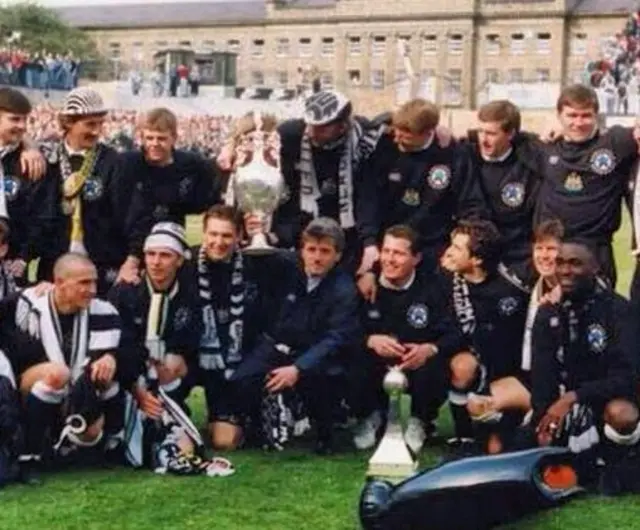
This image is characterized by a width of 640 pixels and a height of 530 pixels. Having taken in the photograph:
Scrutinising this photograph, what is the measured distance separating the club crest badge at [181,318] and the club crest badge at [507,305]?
148cm

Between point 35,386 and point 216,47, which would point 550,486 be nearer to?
point 35,386

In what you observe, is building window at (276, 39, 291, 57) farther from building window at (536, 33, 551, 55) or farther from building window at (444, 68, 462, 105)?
building window at (536, 33, 551, 55)

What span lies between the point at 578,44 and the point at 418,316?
294ft

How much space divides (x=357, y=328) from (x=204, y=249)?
83 centimetres

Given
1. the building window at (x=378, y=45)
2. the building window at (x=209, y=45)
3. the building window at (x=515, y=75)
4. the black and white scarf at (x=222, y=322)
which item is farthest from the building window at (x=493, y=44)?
the black and white scarf at (x=222, y=322)

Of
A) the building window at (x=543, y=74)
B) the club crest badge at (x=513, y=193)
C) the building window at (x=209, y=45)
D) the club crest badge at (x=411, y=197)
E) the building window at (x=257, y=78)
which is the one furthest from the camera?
the building window at (x=209, y=45)

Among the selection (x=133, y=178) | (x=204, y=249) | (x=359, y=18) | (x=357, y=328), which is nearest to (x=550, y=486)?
(x=357, y=328)

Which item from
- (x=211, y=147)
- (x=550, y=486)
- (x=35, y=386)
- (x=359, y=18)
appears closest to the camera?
(x=550, y=486)

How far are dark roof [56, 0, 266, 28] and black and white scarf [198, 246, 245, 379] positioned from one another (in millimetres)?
99303

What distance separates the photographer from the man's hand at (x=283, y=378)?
21.8ft

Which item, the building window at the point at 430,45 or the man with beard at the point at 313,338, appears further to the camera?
the building window at the point at 430,45

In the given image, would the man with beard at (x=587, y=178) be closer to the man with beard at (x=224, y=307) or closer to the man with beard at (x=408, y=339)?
the man with beard at (x=408, y=339)

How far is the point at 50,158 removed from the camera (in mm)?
6918

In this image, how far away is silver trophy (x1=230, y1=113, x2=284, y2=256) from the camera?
6.84 m
